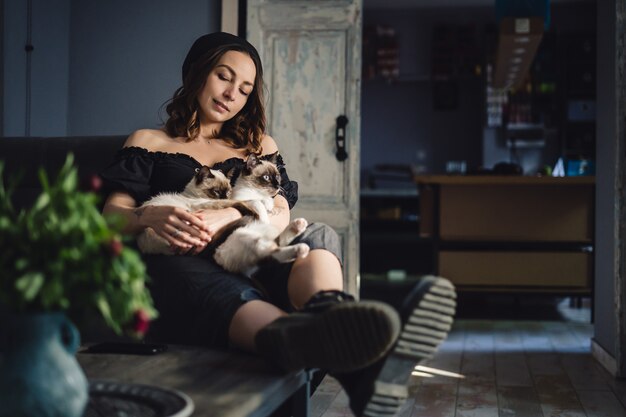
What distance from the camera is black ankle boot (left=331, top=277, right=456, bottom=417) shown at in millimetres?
1197

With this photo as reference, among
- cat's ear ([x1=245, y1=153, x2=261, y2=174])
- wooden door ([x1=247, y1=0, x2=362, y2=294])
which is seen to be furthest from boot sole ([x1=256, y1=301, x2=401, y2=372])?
wooden door ([x1=247, y1=0, x2=362, y2=294])

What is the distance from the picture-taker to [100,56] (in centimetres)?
463

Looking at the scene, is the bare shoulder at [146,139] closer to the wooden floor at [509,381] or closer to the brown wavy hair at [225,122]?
the brown wavy hair at [225,122]

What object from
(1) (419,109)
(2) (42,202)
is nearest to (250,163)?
(2) (42,202)

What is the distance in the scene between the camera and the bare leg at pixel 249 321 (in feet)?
4.78

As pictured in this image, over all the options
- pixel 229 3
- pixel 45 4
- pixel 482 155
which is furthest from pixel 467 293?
pixel 482 155

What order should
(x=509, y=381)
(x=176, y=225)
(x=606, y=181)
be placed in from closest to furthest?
(x=176, y=225) < (x=509, y=381) < (x=606, y=181)

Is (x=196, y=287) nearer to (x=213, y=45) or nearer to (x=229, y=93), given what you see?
(x=229, y=93)

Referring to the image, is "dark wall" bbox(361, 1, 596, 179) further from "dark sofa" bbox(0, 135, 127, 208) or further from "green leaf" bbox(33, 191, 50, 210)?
"green leaf" bbox(33, 191, 50, 210)

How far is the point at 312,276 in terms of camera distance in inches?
62.3

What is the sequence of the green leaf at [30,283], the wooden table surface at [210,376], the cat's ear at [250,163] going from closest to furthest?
1. the green leaf at [30,283]
2. the wooden table surface at [210,376]
3. the cat's ear at [250,163]

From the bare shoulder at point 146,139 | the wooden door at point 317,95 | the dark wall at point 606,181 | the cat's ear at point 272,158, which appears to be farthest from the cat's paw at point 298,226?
the wooden door at point 317,95

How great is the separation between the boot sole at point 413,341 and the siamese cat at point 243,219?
497 millimetres

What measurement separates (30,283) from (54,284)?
3cm
